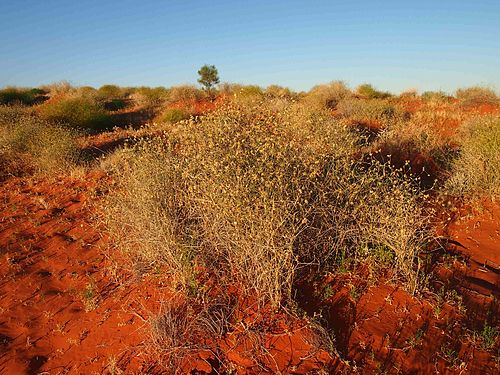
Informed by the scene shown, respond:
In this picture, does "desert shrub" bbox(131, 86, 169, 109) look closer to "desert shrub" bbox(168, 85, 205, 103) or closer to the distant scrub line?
"desert shrub" bbox(168, 85, 205, 103)

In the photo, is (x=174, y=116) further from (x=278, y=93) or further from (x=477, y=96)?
(x=477, y=96)

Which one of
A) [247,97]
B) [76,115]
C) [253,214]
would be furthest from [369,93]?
[253,214]

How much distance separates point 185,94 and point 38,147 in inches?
460

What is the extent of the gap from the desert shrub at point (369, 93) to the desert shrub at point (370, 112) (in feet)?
20.0

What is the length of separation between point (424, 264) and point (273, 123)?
2.65m

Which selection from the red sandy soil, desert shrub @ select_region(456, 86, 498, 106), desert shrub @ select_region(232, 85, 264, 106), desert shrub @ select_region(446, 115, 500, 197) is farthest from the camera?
desert shrub @ select_region(456, 86, 498, 106)

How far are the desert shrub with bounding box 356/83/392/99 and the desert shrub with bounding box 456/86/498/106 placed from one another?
3.99 metres

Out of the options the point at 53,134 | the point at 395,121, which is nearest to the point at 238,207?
the point at 53,134

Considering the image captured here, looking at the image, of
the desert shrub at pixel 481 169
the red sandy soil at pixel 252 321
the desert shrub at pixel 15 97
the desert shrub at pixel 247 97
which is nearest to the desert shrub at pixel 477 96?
the desert shrub at pixel 247 97

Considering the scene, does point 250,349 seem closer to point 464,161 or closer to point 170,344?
point 170,344

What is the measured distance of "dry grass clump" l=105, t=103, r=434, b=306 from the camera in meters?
3.58

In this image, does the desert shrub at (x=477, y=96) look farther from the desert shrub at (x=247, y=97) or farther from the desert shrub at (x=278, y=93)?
the desert shrub at (x=247, y=97)

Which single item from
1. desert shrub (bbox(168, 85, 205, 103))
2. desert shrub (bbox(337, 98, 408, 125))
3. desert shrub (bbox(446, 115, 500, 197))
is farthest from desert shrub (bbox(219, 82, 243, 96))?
desert shrub (bbox(446, 115, 500, 197))

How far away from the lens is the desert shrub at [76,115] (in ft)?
46.0
